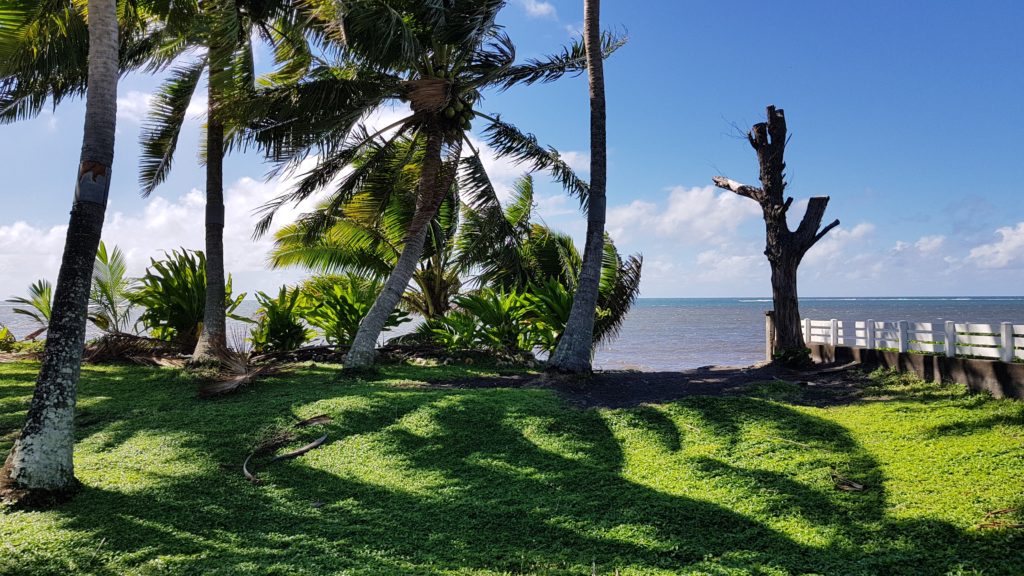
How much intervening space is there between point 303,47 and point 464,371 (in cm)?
709

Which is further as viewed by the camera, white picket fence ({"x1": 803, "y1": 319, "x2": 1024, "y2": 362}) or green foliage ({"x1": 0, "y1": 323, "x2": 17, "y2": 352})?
green foliage ({"x1": 0, "y1": 323, "x2": 17, "y2": 352})

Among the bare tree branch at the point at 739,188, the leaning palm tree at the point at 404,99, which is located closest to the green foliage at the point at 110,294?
the leaning palm tree at the point at 404,99

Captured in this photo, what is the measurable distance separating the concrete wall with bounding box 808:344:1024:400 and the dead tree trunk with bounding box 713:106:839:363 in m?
1.04

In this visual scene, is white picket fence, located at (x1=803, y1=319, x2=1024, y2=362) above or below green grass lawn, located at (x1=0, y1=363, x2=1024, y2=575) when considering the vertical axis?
above

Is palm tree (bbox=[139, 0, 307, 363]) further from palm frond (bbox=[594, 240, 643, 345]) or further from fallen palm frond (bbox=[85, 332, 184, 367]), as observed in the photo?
palm frond (bbox=[594, 240, 643, 345])

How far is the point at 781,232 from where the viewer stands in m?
13.5

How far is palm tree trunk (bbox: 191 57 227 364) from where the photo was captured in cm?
1127

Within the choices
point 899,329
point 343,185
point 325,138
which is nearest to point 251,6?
point 325,138

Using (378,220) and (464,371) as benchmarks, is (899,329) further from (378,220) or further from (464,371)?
(378,220)

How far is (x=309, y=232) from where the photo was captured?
42.4ft

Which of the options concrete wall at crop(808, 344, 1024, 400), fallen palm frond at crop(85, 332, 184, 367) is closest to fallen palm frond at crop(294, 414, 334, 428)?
fallen palm frond at crop(85, 332, 184, 367)

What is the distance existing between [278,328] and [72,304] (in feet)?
25.5

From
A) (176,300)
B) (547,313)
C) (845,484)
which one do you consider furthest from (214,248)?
(845,484)

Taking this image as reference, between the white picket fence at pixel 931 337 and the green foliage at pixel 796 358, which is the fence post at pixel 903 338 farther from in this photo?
the green foliage at pixel 796 358
